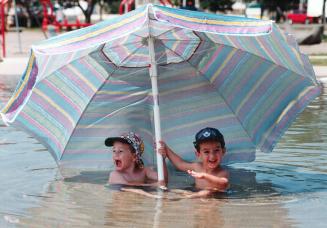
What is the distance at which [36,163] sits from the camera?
816cm

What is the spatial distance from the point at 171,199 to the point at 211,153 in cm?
47

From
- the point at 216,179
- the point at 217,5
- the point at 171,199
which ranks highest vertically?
the point at 216,179

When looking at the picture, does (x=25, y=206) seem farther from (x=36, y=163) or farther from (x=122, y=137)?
(x=36, y=163)

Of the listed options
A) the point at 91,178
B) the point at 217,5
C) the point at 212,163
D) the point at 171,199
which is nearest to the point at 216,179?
the point at 212,163

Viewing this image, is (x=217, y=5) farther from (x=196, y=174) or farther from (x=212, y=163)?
(x=196, y=174)

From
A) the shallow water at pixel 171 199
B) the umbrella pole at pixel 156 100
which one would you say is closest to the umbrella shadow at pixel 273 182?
the shallow water at pixel 171 199

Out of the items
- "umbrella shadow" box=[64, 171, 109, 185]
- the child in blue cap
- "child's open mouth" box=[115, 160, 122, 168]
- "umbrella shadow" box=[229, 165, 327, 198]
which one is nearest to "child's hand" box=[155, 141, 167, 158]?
the child in blue cap

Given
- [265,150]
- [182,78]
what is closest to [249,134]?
[265,150]

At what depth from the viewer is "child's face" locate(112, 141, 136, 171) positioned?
675cm

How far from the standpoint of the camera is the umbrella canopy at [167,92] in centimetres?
645

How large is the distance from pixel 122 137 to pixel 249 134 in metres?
1.08

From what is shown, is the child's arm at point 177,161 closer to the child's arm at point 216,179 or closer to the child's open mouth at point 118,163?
the child's arm at point 216,179

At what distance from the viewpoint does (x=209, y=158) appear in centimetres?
657

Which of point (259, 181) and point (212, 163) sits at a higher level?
point (212, 163)
